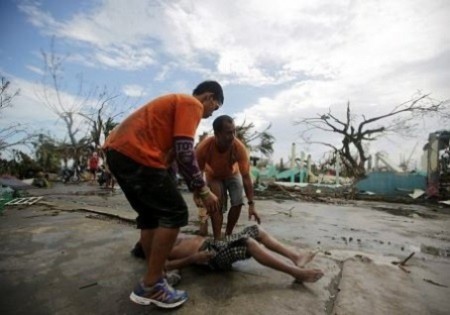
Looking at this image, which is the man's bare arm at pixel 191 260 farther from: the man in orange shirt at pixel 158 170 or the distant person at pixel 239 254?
the man in orange shirt at pixel 158 170

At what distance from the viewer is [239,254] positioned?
232 centimetres

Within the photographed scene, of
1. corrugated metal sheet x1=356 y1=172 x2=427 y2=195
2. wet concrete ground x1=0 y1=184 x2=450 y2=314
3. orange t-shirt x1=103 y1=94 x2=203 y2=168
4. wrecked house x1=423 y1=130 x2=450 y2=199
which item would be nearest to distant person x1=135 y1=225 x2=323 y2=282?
wet concrete ground x1=0 y1=184 x2=450 y2=314

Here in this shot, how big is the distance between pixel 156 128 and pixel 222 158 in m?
1.62

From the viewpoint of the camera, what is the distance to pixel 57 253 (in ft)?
9.98

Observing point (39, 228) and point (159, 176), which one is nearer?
point (159, 176)

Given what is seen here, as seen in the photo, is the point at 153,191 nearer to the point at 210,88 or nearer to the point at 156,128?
the point at 156,128

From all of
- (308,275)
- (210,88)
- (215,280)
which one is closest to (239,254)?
(215,280)

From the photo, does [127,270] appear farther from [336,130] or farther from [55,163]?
[55,163]

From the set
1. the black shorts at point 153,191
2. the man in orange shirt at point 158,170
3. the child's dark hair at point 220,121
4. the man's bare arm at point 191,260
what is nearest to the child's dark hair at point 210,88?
the man in orange shirt at point 158,170

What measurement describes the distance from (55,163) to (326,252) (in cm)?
2611

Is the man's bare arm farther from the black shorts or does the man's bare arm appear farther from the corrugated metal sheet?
the corrugated metal sheet

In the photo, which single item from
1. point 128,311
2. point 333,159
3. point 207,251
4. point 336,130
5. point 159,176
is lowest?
point 128,311

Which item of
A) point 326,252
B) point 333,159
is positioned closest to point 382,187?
point 333,159

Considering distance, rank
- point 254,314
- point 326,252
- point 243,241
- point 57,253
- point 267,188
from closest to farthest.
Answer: point 254,314 → point 243,241 → point 57,253 → point 326,252 → point 267,188
